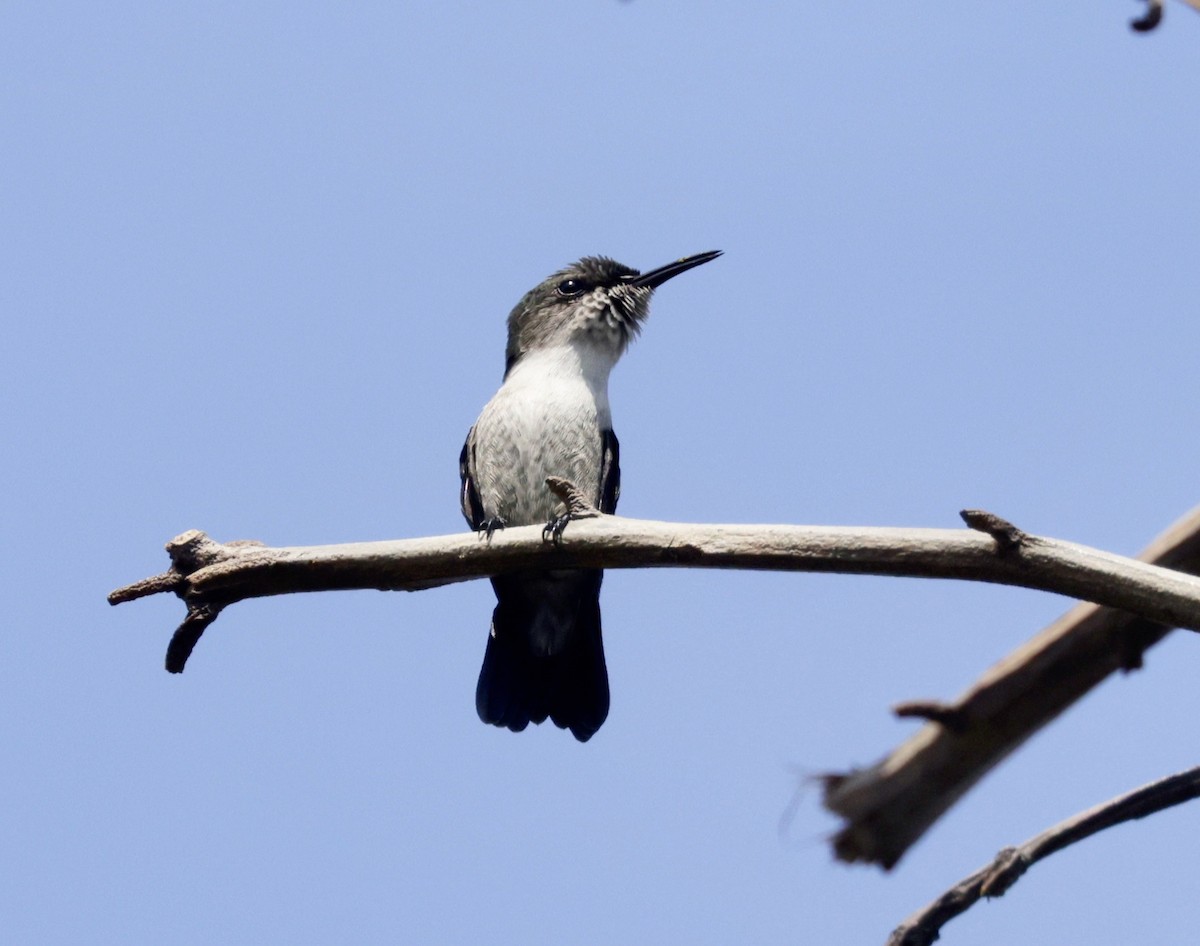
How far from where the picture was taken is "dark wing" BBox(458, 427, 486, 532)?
663 centimetres

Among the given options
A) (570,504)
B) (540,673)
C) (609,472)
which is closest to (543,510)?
(609,472)

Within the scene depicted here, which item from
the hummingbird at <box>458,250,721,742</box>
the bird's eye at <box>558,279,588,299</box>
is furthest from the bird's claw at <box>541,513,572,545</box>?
the bird's eye at <box>558,279,588,299</box>

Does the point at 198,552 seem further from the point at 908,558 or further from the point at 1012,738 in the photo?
the point at 1012,738

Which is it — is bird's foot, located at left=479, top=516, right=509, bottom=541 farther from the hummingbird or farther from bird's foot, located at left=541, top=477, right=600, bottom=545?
bird's foot, located at left=541, top=477, right=600, bottom=545

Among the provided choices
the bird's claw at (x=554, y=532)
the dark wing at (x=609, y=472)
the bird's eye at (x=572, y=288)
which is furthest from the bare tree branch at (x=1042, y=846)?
the bird's eye at (x=572, y=288)

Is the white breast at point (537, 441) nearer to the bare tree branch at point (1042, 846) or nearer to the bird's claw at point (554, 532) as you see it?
the bird's claw at point (554, 532)

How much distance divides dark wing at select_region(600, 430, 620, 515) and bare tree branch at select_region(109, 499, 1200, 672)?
217 centimetres

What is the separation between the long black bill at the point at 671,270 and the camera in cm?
743

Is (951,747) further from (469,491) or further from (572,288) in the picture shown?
(572,288)

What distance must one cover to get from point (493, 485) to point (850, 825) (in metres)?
3.53

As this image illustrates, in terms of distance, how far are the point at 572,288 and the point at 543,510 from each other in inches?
63.4

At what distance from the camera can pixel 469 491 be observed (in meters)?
6.73

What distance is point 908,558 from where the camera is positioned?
12.0 feet

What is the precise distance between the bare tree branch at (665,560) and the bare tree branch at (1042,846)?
45 centimetres
